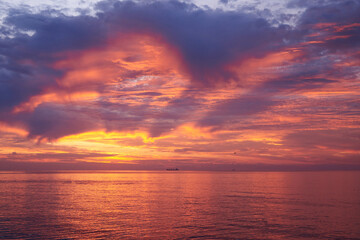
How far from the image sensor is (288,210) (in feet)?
216

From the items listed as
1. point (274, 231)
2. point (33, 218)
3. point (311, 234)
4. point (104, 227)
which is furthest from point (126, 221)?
point (311, 234)

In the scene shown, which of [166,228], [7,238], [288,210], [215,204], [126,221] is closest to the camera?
[7,238]

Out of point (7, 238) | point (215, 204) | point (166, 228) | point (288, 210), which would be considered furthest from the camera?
point (215, 204)

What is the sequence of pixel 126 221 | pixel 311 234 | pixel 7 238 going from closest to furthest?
pixel 7 238, pixel 311 234, pixel 126 221

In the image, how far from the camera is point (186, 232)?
151ft

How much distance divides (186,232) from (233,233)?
660cm

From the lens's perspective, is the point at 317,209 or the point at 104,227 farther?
the point at 317,209

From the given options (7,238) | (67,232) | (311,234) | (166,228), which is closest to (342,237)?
(311,234)

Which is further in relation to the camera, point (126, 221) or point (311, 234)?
point (126, 221)

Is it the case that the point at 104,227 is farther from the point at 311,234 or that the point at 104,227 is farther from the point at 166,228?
the point at 311,234

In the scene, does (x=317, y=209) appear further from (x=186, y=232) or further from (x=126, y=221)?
(x=126, y=221)

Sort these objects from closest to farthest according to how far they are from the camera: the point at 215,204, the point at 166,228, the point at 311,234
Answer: the point at 311,234 < the point at 166,228 < the point at 215,204

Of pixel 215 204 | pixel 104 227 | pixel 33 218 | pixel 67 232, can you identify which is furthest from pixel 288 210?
pixel 33 218

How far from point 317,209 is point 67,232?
49.4m
